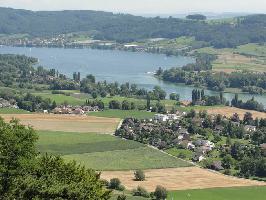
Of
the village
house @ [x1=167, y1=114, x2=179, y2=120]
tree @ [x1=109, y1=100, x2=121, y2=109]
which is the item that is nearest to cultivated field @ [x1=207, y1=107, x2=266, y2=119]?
the village

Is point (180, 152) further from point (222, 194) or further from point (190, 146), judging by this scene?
point (222, 194)

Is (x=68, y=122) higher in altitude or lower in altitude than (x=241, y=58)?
lower

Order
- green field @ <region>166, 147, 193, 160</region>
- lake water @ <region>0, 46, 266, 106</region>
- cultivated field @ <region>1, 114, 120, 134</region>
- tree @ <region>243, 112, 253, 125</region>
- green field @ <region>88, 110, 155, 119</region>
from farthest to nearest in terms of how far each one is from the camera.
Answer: lake water @ <region>0, 46, 266, 106</region> < green field @ <region>88, 110, 155, 119</region> < tree @ <region>243, 112, 253, 125</region> < cultivated field @ <region>1, 114, 120, 134</region> < green field @ <region>166, 147, 193, 160</region>

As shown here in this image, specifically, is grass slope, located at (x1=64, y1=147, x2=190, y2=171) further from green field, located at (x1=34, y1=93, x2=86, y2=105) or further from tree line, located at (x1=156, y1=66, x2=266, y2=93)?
tree line, located at (x1=156, y1=66, x2=266, y2=93)

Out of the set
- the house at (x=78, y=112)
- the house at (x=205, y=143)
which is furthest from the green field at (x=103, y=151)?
the house at (x=78, y=112)

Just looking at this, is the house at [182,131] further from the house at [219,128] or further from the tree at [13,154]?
the tree at [13,154]

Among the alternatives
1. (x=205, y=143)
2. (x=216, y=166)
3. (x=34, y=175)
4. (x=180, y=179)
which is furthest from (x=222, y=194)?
(x=34, y=175)
